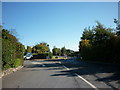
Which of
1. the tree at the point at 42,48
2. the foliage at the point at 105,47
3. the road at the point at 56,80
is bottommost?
the road at the point at 56,80

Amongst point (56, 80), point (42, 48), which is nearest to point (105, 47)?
point (56, 80)

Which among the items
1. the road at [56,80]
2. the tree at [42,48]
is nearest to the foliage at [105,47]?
the road at [56,80]

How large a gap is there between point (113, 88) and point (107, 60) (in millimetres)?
23087

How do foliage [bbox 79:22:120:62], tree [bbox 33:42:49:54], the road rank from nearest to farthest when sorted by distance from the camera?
the road, foliage [bbox 79:22:120:62], tree [bbox 33:42:49:54]

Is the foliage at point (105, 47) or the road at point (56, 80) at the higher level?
the foliage at point (105, 47)

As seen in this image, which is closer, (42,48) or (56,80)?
(56,80)

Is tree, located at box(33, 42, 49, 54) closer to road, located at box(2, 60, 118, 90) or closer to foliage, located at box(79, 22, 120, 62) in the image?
foliage, located at box(79, 22, 120, 62)

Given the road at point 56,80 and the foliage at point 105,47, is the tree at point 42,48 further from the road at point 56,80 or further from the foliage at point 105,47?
the road at point 56,80

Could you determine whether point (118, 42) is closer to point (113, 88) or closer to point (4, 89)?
point (113, 88)

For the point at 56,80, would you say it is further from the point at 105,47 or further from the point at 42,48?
the point at 42,48

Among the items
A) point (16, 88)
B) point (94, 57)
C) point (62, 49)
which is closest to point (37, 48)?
point (62, 49)

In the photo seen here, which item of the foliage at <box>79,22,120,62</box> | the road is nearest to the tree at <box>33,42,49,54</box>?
the foliage at <box>79,22,120,62</box>

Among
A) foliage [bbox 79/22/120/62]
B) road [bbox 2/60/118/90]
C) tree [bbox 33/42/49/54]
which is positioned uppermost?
tree [bbox 33/42/49/54]

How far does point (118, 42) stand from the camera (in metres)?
27.3
